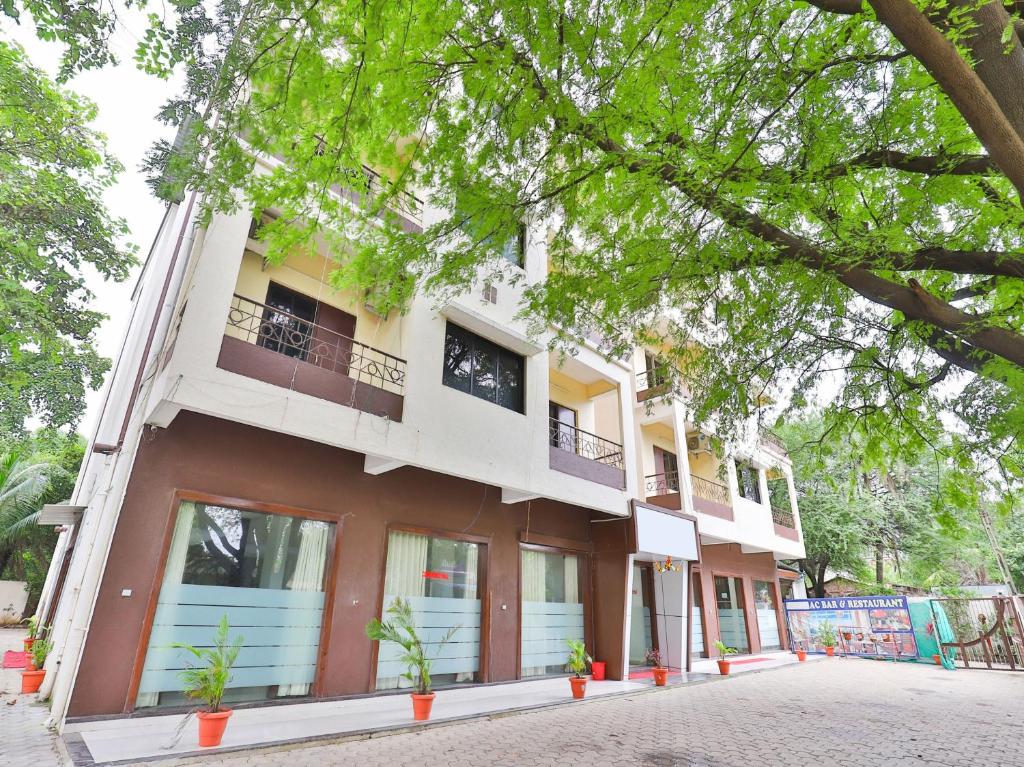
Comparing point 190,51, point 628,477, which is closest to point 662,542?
point 628,477

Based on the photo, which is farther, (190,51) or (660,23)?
(190,51)

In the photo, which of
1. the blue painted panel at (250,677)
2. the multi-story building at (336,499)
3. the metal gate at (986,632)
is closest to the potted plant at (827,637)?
the metal gate at (986,632)

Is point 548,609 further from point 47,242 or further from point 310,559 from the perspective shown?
point 47,242

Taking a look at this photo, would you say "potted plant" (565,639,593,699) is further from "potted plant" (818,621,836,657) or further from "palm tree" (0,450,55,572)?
"palm tree" (0,450,55,572)

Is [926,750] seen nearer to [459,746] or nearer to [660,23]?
[459,746]

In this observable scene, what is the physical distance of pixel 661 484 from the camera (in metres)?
15.8

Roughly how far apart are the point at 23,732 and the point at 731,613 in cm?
1718

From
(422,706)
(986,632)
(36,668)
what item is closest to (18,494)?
(36,668)

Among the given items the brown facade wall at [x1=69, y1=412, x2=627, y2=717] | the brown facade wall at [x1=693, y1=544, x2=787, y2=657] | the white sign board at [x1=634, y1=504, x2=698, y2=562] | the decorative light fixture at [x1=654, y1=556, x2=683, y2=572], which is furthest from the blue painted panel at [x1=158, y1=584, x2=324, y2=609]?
the brown facade wall at [x1=693, y1=544, x2=787, y2=657]

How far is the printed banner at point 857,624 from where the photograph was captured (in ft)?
52.3

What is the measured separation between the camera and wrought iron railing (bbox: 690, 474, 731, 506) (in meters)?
16.0

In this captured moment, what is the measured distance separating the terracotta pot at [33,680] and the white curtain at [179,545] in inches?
142

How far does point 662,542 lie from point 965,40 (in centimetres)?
1017

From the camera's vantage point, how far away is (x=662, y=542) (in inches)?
461
